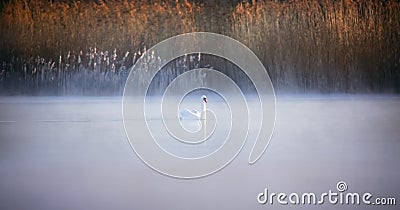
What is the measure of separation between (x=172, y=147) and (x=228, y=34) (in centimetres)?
115

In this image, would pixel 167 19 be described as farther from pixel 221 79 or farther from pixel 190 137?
pixel 190 137

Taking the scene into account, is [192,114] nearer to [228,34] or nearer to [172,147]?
[172,147]

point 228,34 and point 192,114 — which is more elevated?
point 228,34

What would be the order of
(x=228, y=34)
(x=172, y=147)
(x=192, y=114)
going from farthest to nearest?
(x=228, y=34)
(x=192, y=114)
(x=172, y=147)

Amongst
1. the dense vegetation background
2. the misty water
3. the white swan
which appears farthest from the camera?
the dense vegetation background

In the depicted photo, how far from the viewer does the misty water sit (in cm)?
220

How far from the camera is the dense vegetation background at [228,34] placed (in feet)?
11.7

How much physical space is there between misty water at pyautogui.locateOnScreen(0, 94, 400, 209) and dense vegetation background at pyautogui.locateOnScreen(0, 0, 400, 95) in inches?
5.8

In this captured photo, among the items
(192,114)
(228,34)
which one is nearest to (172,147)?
(192,114)

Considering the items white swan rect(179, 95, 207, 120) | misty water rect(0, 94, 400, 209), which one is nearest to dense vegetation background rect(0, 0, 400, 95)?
misty water rect(0, 94, 400, 209)

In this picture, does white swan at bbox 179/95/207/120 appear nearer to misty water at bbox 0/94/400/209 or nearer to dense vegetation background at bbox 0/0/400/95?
misty water at bbox 0/94/400/209

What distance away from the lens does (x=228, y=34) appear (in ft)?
11.8

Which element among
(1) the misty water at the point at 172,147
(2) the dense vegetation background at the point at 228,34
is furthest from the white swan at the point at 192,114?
(2) the dense vegetation background at the point at 228,34

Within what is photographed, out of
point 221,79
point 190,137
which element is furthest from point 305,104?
point 190,137
